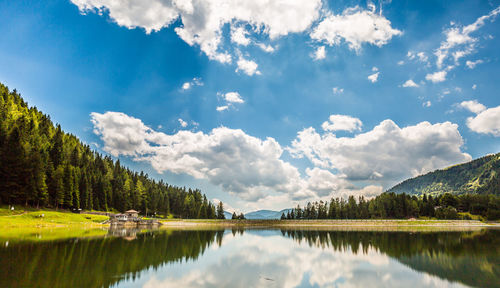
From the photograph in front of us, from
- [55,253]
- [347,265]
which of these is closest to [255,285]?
[347,265]

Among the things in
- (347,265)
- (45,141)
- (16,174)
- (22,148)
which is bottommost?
(347,265)

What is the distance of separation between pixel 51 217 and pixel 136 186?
75.0 metres

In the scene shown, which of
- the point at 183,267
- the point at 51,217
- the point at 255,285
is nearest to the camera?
the point at 255,285

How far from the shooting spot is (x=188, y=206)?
17062cm

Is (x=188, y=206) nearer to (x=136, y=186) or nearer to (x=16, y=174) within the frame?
(x=136, y=186)

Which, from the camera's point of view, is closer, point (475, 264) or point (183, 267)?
point (183, 267)

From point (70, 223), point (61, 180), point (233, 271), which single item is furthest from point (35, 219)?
point (233, 271)

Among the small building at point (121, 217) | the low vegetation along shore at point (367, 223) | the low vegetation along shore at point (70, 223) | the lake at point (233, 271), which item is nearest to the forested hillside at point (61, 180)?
the low vegetation along shore at point (70, 223)

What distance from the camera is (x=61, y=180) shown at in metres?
94.9

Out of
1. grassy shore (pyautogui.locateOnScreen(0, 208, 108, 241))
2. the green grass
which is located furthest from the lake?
the green grass

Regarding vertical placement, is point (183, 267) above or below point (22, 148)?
below

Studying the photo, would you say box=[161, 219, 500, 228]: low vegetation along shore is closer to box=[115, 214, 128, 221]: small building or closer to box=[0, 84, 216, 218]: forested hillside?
box=[115, 214, 128, 221]: small building

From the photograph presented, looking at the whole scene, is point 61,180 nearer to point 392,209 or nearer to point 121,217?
point 121,217

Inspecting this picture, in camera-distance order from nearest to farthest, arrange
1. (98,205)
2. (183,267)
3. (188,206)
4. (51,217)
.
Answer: (183,267) < (51,217) < (98,205) < (188,206)
